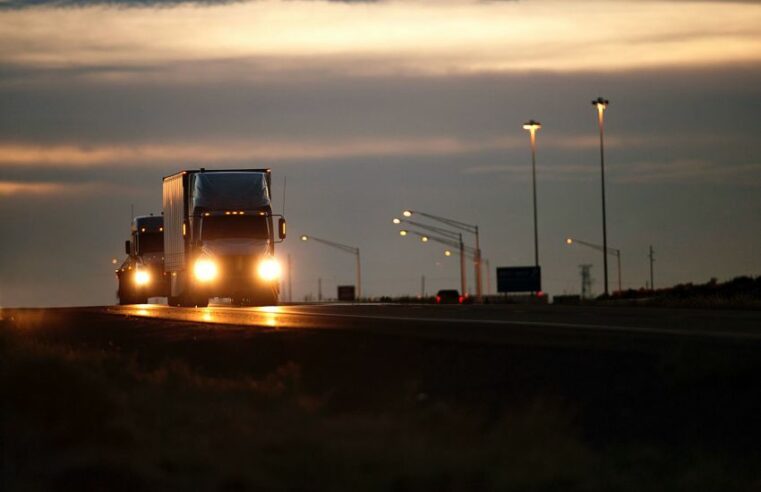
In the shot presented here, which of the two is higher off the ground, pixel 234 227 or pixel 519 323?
pixel 234 227

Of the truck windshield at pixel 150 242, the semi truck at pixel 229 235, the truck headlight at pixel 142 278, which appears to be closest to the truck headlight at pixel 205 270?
the semi truck at pixel 229 235

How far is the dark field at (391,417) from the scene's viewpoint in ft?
45.4

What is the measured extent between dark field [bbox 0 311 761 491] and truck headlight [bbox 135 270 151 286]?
36143 mm

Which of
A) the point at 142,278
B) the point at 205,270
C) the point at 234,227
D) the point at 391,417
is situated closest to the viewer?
the point at 391,417

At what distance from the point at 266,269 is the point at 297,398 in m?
30.7

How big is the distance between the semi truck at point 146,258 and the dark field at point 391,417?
35.7 m

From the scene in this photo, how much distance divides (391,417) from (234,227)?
3149 centimetres

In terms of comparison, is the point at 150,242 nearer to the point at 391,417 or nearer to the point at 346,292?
the point at 391,417

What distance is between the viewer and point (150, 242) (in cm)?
6269

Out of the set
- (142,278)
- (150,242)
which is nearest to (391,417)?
(142,278)

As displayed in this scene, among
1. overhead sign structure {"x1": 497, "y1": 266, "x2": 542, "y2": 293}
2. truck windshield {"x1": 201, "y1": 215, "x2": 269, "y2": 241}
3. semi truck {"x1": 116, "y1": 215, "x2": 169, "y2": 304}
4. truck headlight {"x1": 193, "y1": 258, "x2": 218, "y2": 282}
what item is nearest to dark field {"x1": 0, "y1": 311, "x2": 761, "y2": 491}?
truck windshield {"x1": 201, "y1": 215, "x2": 269, "y2": 241}

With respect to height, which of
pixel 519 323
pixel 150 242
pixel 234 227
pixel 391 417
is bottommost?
pixel 391 417

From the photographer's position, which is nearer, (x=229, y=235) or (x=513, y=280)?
(x=229, y=235)

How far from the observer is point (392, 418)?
1647 cm
